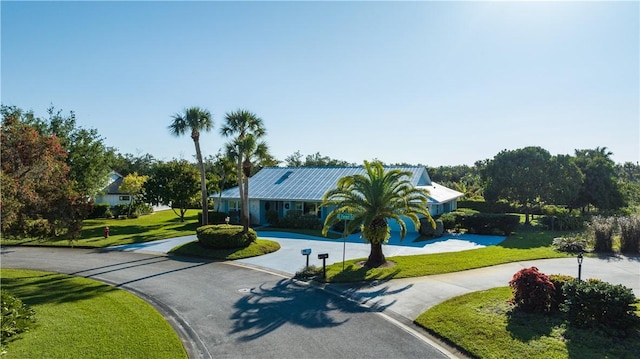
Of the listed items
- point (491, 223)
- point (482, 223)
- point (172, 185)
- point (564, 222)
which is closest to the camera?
point (491, 223)

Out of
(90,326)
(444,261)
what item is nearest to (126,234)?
(90,326)

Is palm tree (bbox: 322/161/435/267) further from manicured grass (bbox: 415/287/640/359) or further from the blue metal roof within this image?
the blue metal roof

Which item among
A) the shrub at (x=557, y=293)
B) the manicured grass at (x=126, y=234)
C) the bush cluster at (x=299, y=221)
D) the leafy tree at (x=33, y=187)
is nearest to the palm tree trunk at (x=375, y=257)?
the shrub at (x=557, y=293)

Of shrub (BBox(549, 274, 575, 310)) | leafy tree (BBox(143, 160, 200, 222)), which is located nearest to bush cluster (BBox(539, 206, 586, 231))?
shrub (BBox(549, 274, 575, 310))

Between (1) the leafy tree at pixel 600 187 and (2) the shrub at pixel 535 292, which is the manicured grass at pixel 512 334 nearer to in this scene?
(2) the shrub at pixel 535 292

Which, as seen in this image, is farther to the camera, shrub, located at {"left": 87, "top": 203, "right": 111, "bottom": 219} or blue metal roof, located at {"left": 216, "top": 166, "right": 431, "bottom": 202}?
shrub, located at {"left": 87, "top": 203, "right": 111, "bottom": 219}

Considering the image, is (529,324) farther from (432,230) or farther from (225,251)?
(432,230)

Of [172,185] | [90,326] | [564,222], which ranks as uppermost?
[172,185]
